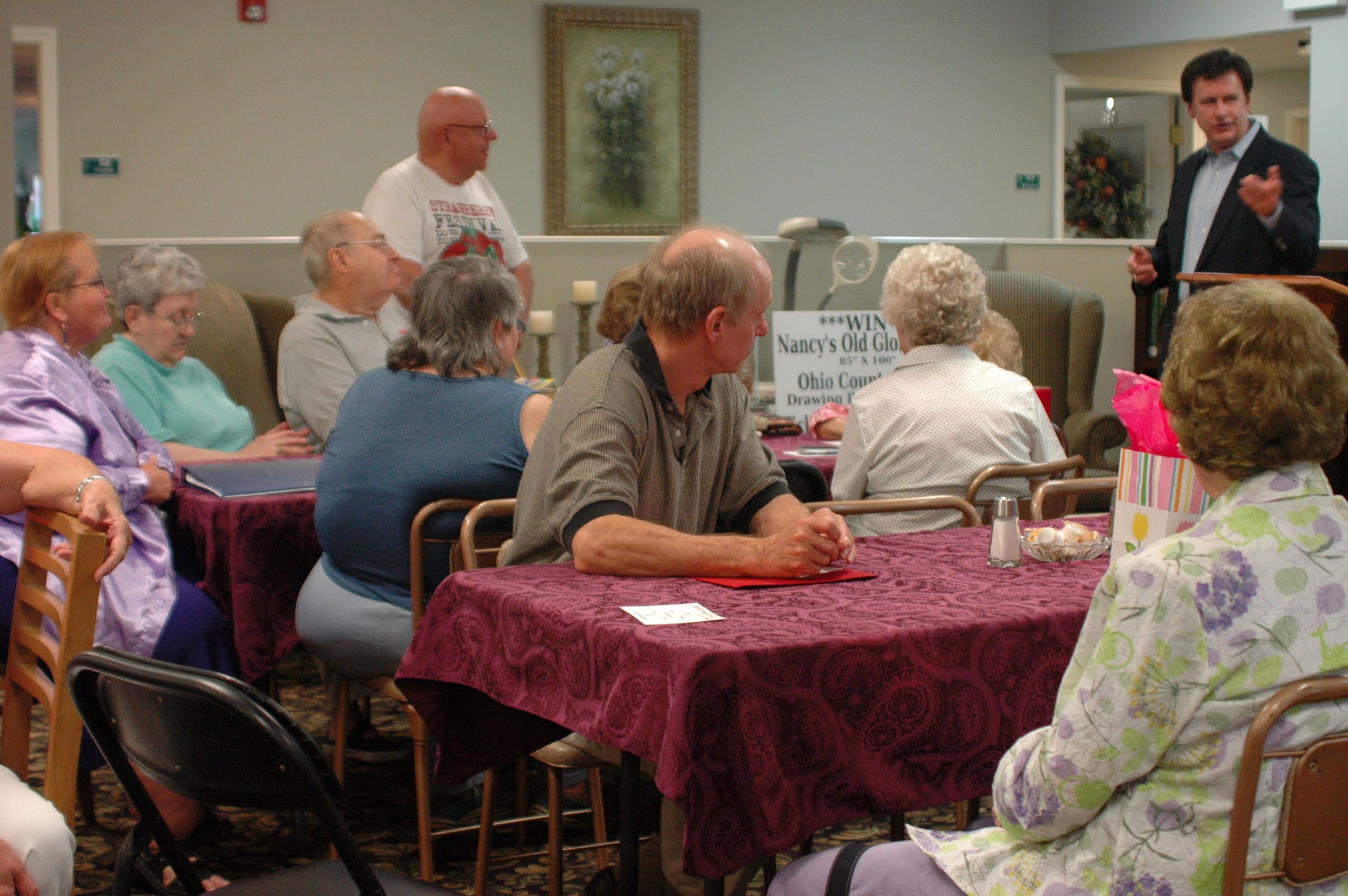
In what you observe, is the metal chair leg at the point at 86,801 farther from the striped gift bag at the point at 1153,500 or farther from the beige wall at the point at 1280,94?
the beige wall at the point at 1280,94

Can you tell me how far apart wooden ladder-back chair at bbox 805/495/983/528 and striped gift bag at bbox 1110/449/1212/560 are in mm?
628

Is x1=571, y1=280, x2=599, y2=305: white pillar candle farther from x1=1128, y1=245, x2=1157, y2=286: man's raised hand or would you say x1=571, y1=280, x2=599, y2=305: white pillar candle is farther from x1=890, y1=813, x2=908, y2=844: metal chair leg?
Result: x1=890, y1=813, x2=908, y2=844: metal chair leg

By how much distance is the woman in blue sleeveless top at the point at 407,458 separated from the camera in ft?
7.79

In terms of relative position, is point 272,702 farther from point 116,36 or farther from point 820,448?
point 116,36

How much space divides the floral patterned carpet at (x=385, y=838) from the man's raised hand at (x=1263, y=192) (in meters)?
2.19

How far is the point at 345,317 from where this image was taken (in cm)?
354

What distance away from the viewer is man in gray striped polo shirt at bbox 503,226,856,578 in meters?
1.73

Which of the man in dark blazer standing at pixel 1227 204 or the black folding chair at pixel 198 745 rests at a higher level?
the man in dark blazer standing at pixel 1227 204

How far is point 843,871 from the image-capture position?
130 centimetres

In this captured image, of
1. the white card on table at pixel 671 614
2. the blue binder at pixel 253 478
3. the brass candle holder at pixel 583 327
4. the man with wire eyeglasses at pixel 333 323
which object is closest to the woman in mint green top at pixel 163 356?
the man with wire eyeglasses at pixel 333 323

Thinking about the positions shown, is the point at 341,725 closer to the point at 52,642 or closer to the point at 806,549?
the point at 52,642

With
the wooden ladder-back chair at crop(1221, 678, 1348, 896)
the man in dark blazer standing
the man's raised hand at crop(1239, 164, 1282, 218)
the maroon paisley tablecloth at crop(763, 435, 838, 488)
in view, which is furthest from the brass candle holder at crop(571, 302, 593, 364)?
the wooden ladder-back chair at crop(1221, 678, 1348, 896)

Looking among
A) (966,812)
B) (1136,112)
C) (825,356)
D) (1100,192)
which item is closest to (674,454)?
(966,812)

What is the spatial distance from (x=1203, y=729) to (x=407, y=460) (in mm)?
1588
